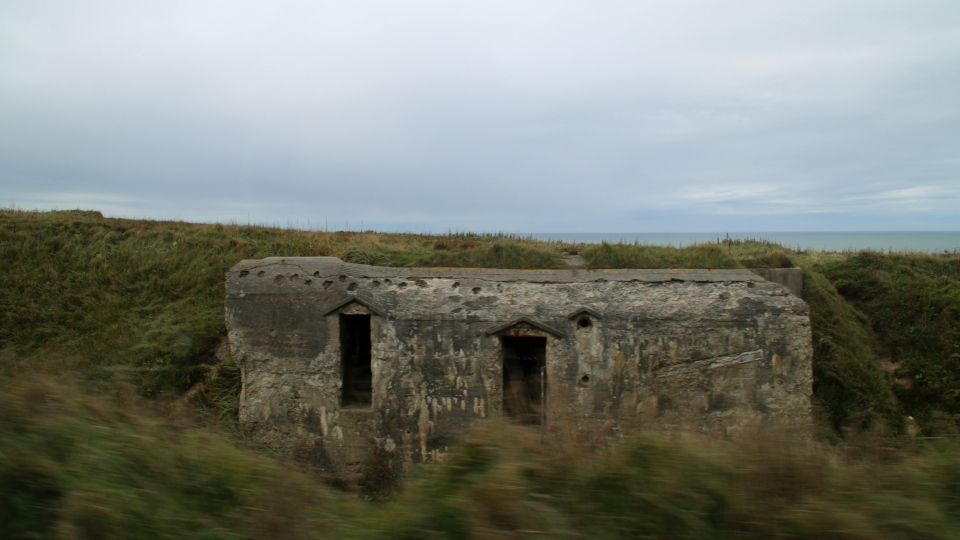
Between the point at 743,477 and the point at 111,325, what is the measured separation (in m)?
11.6

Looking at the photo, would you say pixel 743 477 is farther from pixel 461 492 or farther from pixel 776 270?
pixel 776 270

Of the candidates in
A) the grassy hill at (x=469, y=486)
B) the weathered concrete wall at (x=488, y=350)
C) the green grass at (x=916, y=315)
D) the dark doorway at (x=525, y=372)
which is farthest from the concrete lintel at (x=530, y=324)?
the green grass at (x=916, y=315)

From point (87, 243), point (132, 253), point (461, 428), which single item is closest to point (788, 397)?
point (461, 428)

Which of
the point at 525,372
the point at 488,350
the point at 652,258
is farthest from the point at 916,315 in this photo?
the point at 488,350

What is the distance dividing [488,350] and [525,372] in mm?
1139

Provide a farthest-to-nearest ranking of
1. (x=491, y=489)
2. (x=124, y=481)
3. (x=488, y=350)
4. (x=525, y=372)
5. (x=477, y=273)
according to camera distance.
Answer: (x=525, y=372) → (x=477, y=273) → (x=488, y=350) → (x=124, y=481) → (x=491, y=489)

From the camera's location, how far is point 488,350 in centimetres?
681

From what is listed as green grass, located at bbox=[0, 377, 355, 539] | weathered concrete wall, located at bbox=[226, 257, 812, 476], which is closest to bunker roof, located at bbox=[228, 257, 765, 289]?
weathered concrete wall, located at bbox=[226, 257, 812, 476]

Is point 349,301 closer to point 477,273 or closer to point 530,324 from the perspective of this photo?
point 477,273

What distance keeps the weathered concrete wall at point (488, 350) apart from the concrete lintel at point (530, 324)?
0.02 metres

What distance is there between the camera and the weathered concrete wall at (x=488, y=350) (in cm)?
651

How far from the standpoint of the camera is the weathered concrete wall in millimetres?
6508

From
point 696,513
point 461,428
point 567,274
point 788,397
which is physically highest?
point 567,274

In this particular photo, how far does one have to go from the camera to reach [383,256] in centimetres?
903
